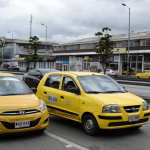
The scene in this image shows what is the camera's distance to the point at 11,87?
6.35 meters

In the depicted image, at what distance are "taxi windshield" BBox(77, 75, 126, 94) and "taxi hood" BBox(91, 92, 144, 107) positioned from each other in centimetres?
33

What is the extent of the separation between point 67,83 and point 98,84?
877 millimetres

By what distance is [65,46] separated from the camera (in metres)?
64.7

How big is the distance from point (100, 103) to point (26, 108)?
1.62 m

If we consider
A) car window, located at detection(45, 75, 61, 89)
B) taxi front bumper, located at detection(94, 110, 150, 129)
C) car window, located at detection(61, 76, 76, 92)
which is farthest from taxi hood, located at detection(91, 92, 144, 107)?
car window, located at detection(45, 75, 61, 89)

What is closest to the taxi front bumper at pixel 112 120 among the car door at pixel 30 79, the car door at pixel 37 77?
the car door at pixel 37 77

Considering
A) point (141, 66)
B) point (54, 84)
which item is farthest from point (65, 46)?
point (54, 84)

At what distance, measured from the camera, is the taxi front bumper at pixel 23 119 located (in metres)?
4.93

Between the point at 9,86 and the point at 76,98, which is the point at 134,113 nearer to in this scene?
the point at 76,98

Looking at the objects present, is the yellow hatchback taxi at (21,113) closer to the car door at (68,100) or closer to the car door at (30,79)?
the car door at (68,100)

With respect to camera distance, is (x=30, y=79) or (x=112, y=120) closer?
(x=112, y=120)

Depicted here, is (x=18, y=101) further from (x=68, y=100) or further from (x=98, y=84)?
(x=98, y=84)

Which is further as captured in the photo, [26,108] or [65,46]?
[65,46]

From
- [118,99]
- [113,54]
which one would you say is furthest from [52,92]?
[113,54]
